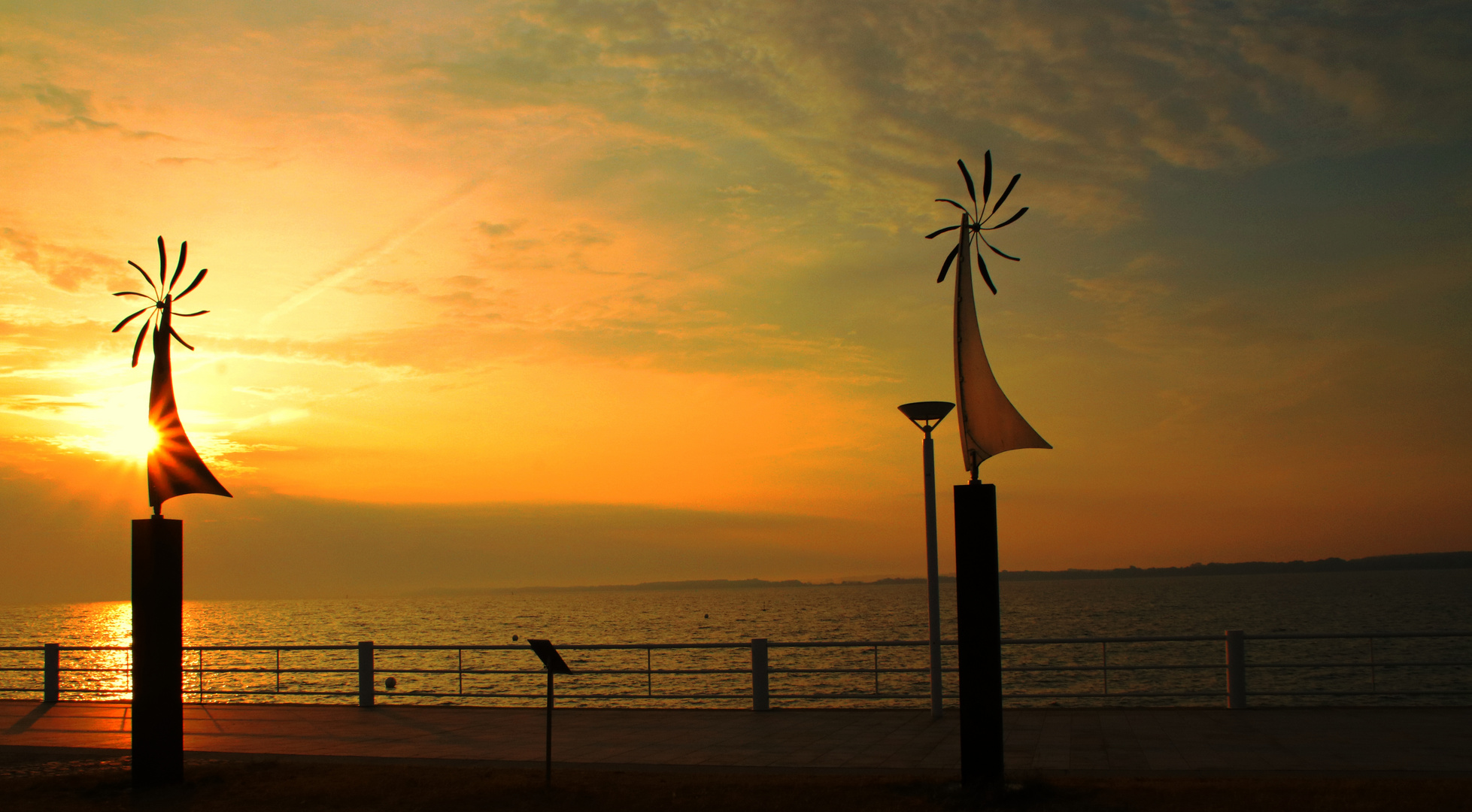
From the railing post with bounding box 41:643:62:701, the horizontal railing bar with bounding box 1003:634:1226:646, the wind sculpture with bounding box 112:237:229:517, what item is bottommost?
the railing post with bounding box 41:643:62:701

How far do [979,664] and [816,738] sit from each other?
4.34 meters

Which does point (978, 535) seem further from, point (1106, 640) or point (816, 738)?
point (1106, 640)

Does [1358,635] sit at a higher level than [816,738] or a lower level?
higher

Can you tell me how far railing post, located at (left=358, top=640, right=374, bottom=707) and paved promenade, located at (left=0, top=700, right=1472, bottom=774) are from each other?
359 mm

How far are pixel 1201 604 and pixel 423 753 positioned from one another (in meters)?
166

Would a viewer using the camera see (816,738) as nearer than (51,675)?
Yes

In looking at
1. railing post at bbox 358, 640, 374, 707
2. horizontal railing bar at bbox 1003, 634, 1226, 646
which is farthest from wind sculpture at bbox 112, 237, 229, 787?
horizontal railing bar at bbox 1003, 634, 1226, 646

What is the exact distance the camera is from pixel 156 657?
11.1 meters

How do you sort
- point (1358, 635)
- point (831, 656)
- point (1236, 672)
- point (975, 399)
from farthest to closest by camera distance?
point (831, 656) → point (1358, 635) → point (1236, 672) → point (975, 399)

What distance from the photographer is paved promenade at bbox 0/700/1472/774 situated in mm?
11258

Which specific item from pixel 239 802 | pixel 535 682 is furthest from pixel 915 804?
pixel 535 682

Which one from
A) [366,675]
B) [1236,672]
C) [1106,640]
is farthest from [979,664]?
[366,675]

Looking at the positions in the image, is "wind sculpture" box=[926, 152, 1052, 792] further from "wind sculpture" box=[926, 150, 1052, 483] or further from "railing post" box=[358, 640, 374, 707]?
"railing post" box=[358, 640, 374, 707]

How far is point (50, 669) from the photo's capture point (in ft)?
62.6
